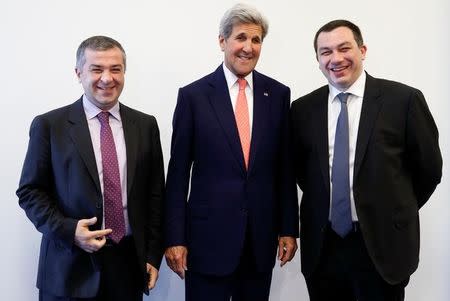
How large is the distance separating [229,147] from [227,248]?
39cm

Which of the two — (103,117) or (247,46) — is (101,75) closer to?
(103,117)

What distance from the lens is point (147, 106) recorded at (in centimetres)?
239

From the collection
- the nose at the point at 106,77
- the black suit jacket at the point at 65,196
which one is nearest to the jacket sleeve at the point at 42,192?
the black suit jacket at the point at 65,196

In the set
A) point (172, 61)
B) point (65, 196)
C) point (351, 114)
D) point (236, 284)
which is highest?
point (172, 61)

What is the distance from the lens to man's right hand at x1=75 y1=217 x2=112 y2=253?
60.1 inches

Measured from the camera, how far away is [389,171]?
166 centimetres

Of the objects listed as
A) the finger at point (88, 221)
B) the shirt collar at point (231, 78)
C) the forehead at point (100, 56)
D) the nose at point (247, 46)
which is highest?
the nose at point (247, 46)

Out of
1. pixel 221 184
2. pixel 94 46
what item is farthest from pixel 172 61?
pixel 221 184

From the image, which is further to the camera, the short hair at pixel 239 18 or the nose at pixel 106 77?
the short hair at pixel 239 18

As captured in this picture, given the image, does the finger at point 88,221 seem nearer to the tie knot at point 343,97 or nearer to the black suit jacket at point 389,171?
the black suit jacket at point 389,171

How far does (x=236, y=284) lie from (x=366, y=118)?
83 cm

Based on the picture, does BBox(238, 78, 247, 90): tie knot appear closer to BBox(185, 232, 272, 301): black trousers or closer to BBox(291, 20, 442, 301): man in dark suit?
BBox(291, 20, 442, 301): man in dark suit

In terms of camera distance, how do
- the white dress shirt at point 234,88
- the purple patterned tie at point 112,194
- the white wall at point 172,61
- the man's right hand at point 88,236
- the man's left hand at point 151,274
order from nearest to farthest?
1. the man's right hand at point 88,236
2. the purple patterned tie at point 112,194
3. the man's left hand at point 151,274
4. the white dress shirt at point 234,88
5. the white wall at point 172,61

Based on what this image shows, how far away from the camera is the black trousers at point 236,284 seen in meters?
1.80
